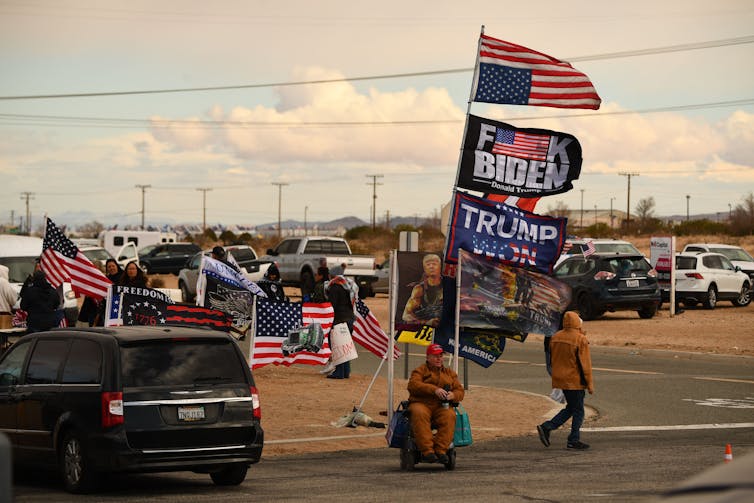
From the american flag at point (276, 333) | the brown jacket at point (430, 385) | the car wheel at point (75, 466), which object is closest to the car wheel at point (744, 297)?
the american flag at point (276, 333)

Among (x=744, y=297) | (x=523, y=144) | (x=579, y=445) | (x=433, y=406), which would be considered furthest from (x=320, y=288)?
(x=744, y=297)

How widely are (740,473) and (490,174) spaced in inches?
487

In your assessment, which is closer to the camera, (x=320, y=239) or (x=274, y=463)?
(x=274, y=463)

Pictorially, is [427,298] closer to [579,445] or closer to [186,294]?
[579,445]

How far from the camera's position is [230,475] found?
458 inches

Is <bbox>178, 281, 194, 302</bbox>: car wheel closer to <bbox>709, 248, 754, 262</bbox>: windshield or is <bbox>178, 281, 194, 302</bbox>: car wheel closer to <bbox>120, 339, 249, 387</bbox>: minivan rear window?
<bbox>709, 248, 754, 262</bbox>: windshield

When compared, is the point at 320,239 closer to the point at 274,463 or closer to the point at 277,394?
the point at 277,394

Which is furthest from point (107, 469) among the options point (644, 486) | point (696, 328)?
point (696, 328)

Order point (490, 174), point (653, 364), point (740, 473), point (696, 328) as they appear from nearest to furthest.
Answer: point (740, 473), point (490, 174), point (653, 364), point (696, 328)

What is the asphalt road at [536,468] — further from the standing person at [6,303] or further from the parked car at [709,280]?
the parked car at [709,280]

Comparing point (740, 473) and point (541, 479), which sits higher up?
point (740, 473)

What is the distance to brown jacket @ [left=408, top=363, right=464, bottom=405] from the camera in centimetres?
1301

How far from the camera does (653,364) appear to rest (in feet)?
83.1

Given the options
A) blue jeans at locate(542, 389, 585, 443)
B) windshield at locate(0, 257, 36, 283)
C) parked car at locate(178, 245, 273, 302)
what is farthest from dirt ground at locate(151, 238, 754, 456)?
parked car at locate(178, 245, 273, 302)
